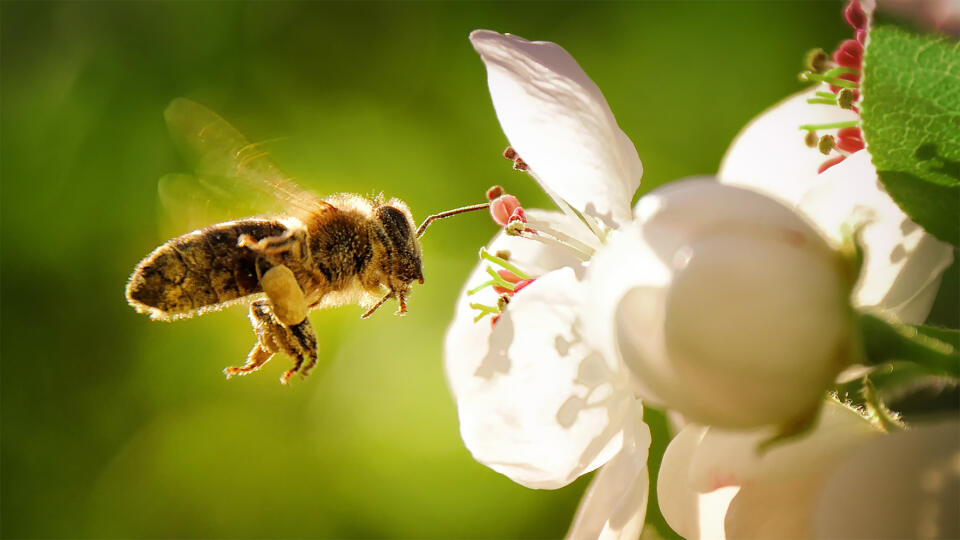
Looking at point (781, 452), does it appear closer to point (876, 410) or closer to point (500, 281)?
point (876, 410)

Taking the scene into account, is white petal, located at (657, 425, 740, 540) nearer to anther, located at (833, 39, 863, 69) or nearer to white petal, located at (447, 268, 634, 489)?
white petal, located at (447, 268, 634, 489)

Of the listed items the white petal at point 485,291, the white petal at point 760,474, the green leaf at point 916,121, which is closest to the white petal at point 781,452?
the white petal at point 760,474

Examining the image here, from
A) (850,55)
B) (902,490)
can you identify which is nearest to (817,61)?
(850,55)

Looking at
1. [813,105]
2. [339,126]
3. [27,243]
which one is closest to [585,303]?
[813,105]

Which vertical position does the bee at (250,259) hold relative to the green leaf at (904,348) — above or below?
above

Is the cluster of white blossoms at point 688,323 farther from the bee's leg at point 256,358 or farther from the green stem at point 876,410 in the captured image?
the bee's leg at point 256,358

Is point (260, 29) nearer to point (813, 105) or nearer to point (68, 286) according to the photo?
point (68, 286)

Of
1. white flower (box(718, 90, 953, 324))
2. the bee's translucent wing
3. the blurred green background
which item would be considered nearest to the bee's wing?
the bee's translucent wing
